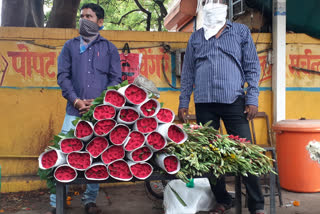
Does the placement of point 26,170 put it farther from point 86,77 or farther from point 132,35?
point 132,35

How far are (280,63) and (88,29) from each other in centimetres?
324

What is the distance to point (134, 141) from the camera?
2285mm

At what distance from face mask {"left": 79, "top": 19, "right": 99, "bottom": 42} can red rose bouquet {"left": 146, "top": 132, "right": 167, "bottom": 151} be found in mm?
1679

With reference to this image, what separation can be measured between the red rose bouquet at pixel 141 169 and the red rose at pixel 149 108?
344mm

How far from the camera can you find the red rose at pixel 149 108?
2.36m

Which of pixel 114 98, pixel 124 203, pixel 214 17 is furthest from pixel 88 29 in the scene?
pixel 124 203

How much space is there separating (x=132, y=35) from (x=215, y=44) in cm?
216

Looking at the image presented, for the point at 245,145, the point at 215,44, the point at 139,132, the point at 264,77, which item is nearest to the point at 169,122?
Answer: the point at 139,132

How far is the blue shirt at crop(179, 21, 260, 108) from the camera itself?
321 cm

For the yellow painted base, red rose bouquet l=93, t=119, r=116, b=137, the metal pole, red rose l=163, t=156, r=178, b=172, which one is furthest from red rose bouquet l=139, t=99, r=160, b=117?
the metal pole

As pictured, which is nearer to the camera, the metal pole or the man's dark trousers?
the man's dark trousers

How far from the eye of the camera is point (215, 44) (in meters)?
3.30

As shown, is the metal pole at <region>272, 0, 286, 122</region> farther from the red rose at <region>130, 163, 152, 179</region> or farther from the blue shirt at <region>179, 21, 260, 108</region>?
the red rose at <region>130, 163, 152, 179</region>

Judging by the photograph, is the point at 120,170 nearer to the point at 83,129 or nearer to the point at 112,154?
the point at 112,154
